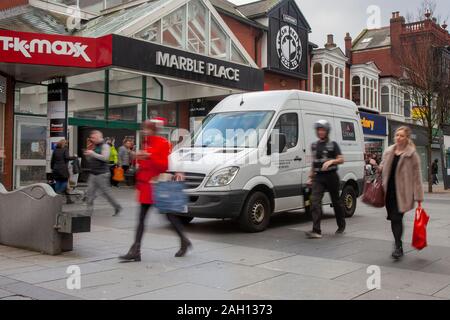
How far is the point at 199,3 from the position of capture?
17875mm

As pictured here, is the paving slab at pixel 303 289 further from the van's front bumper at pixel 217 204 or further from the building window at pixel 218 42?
the building window at pixel 218 42

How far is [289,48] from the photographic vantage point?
2575 centimetres

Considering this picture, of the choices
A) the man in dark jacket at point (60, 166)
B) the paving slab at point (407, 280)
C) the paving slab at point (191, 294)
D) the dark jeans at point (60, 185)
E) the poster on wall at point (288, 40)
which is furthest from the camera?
the poster on wall at point (288, 40)

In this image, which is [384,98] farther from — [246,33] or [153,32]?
[153,32]

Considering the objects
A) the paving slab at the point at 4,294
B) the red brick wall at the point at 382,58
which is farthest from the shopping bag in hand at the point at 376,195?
the red brick wall at the point at 382,58

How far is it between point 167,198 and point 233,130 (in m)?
3.27

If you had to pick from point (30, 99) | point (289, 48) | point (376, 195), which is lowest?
point (376, 195)

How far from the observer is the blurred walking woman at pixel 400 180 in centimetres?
634

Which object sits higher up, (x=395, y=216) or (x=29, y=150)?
(x=29, y=150)

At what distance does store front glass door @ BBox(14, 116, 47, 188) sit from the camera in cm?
1547

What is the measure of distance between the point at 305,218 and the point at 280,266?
15.1 feet

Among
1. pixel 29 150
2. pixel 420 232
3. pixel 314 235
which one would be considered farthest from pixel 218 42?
pixel 420 232

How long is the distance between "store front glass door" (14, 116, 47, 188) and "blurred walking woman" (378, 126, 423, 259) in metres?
12.3

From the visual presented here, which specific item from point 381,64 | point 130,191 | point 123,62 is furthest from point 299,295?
point 381,64
